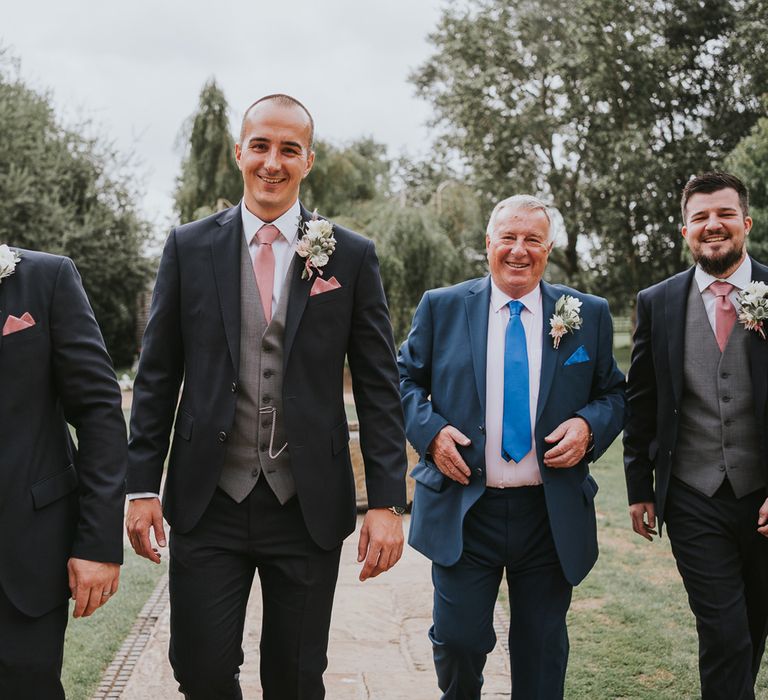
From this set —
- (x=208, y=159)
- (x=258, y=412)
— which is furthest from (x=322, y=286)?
(x=208, y=159)

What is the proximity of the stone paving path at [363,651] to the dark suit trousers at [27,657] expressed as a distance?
1912 millimetres

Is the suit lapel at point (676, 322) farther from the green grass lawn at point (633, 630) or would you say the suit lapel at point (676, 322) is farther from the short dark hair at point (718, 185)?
the green grass lawn at point (633, 630)

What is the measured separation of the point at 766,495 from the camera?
341 centimetres

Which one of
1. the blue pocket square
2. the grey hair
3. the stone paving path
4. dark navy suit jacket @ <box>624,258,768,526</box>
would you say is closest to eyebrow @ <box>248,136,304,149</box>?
the grey hair

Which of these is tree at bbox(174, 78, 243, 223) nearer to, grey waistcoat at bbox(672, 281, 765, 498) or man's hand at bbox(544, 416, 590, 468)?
grey waistcoat at bbox(672, 281, 765, 498)

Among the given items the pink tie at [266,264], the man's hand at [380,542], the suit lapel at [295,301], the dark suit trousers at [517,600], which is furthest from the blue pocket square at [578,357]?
the pink tie at [266,264]

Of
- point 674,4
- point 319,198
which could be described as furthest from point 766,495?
point 674,4

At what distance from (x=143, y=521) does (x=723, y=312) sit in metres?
2.34

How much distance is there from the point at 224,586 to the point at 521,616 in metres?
1.19

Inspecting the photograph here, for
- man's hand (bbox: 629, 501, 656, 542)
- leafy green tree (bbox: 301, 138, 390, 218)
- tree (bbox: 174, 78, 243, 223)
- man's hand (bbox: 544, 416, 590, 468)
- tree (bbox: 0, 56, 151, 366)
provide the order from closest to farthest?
man's hand (bbox: 544, 416, 590, 468) → man's hand (bbox: 629, 501, 656, 542) → tree (bbox: 174, 78, 243, 223) → leafy green tree (bbox: 301, 138, 390, 218) → tree (bbox: 0, 56, 151, 366)

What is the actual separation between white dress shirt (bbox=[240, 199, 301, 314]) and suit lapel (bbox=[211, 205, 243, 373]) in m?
0.03

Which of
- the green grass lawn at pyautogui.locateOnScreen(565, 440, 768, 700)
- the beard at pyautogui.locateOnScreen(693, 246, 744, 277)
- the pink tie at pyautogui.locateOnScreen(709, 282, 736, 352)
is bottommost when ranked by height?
the green grass lawn at pyautogui.locateOnScreen(565, 440, 768, 700)

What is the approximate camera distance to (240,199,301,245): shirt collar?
116 inches

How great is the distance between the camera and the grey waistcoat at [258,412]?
9.20 ft
